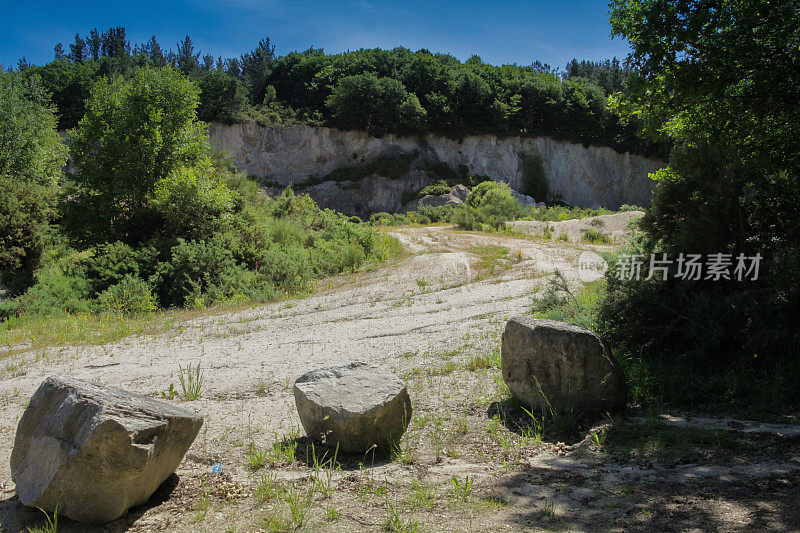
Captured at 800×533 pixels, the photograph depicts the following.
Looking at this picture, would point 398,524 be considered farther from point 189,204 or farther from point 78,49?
point 78,49

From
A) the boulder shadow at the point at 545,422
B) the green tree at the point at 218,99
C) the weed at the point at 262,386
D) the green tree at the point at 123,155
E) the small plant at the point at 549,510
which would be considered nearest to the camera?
the small plant at the point at 549,510

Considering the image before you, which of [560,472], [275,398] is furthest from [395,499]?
[275,398]

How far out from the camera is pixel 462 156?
5431 centimetres

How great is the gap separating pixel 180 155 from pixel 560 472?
17.0 meters

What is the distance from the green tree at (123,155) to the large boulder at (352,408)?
14157 millimetres

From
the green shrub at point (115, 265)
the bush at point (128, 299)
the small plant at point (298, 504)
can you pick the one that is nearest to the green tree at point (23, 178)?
the green shrub at point (115, 265)

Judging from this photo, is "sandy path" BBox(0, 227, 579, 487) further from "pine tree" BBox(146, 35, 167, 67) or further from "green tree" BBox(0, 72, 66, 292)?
"pine tree" BBox(146, 35, 167, 67)

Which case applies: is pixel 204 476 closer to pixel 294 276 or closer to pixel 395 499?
pixel 395 499

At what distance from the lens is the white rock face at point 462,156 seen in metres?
49.1

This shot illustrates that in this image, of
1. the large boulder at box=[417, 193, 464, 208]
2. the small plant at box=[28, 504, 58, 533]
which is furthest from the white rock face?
the small plant at box=[28, 504, 58, 533]

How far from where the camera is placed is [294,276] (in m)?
16.8

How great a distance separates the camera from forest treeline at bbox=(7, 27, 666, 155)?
49.6m

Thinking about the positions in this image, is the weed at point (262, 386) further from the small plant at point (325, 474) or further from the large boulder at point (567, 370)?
the large boulder at point (567, 370)

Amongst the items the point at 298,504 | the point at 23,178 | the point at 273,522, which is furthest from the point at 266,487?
the point at 23,178
